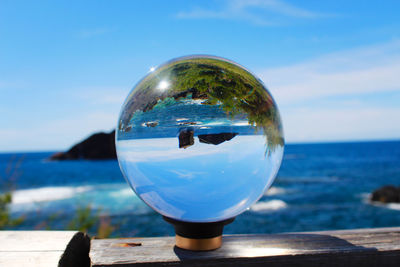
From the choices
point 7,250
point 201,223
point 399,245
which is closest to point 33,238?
point 7,250

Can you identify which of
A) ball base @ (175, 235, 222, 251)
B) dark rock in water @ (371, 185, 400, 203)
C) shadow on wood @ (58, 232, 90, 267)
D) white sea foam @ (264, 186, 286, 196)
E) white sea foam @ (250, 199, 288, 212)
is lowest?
white sea foam @ (264, 186, 286, 196)

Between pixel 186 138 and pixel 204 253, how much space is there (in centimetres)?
48

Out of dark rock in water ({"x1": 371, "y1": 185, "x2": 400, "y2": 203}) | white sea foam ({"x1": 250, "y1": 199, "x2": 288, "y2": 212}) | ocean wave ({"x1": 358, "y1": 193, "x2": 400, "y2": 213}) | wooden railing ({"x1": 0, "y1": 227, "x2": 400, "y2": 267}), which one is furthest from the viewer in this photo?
dark rock in water ({"x1": 371, "y1": 185, "x2": 400, "y2": 203})

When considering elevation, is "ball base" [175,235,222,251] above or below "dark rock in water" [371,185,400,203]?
above

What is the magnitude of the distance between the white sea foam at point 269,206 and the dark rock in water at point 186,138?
19.8 meters

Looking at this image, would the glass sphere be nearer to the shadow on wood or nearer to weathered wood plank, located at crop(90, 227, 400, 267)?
weathered wood plank, located at crop(90, 227, 400, 267)

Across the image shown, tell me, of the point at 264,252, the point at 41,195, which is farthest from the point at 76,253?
the point at 41,195

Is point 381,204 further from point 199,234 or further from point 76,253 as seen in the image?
point 76,253

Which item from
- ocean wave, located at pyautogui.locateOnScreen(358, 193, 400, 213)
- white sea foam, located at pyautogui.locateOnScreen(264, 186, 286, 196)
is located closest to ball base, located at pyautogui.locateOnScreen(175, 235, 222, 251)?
ocean wave, located at pyautogui.locateOnScreen(358, 193, 400, 213)

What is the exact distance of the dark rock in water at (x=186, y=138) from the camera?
105 cm

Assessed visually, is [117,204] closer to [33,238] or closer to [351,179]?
[33,238]

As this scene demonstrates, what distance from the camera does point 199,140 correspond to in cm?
105

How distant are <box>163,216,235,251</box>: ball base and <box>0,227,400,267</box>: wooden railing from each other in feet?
0.09

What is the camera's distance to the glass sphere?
105cm
